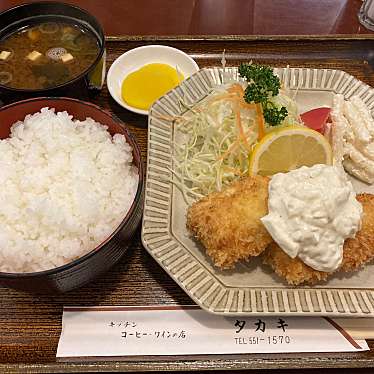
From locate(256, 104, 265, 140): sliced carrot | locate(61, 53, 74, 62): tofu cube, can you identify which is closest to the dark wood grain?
locate(61, 53, 74, 62): tofu cube

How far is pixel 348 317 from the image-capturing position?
174 centimetres

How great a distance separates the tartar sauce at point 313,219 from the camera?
1.72 metres

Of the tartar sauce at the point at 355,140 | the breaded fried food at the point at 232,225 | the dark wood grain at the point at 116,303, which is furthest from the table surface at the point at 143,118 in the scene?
the tartar sauce at the point at 355,140

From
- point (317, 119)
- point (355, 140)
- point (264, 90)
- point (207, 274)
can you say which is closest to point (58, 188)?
point (207, 274)

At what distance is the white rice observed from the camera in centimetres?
176

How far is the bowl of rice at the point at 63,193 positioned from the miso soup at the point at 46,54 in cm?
34

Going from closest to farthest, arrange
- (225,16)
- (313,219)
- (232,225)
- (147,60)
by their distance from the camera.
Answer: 1. (313,219)
2. (232,225)
3. (147,60)
4. (225,16)

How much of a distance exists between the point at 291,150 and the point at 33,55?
153 centimetres

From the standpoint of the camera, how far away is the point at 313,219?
1.71 meters

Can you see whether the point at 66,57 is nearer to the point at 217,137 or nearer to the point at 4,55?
the point at 4,55

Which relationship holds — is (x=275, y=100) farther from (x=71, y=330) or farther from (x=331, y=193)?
(x=71, y=330)

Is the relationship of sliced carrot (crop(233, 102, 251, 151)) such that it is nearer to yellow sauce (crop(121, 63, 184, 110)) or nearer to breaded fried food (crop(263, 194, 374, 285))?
yellow sauce (crop(121, 63, 184, 110))

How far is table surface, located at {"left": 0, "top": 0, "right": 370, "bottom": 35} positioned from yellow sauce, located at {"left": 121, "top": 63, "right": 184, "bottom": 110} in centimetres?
67

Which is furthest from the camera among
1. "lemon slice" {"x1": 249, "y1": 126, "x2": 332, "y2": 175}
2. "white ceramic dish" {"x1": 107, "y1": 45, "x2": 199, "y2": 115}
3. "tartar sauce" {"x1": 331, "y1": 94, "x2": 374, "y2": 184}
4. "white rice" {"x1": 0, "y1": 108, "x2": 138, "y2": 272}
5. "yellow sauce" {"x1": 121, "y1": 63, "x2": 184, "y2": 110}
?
"white ceramic dish" {"x1": 107, "y1": 45, "x2": 199, "y2": 115}
